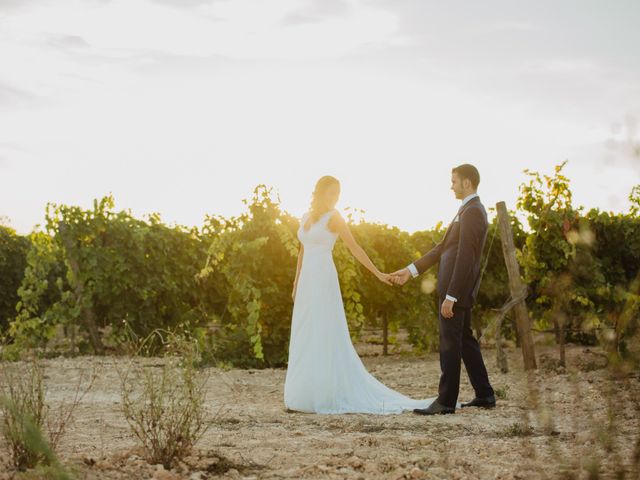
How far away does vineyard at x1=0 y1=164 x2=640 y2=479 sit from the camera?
13.9 ft

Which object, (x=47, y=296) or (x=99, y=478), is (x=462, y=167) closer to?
(x=99, y=478)

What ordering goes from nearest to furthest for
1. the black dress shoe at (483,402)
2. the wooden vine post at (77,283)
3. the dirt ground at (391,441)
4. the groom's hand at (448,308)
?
the dirt ground at (391,441) → the groom's hand at (448,308) → the black dress shoe at (483,402) → the wooden vine post at (77,283)

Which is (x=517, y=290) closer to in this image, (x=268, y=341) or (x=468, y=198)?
(x=468, y=198)

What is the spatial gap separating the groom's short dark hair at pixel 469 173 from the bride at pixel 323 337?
1.11 m

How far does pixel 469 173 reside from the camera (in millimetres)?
6258

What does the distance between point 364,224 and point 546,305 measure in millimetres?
2869

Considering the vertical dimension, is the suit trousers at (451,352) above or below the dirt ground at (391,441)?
above

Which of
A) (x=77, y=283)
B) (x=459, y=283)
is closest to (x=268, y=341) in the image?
(x=77, y=283)

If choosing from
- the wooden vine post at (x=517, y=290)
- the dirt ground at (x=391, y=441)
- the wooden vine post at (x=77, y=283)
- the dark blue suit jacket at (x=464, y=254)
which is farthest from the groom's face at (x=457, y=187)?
the wooden vine post at (x=77, y=283)

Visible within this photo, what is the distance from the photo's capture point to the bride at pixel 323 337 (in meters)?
6.66

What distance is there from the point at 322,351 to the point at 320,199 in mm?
1365

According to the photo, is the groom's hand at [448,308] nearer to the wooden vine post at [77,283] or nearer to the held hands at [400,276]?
the held hands at [400,276]

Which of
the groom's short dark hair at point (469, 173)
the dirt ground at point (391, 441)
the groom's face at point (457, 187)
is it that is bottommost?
the dirt ground at point (391, 441)

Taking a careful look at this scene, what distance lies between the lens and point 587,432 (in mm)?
5156
